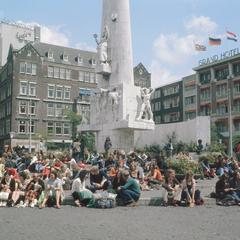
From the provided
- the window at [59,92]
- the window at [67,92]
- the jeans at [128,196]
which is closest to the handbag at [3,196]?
the jeans at [128,196]

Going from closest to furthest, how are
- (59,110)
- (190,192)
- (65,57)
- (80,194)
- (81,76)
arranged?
1. (80,194)
2. (190,192)
3. (59,110)
4. (65,57)
5. (81,76)

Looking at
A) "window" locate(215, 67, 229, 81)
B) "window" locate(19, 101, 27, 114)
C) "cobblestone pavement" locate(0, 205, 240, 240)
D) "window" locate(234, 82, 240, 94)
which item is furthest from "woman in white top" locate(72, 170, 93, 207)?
"window" locate(215, 67, 229, 81)

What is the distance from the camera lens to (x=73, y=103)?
7688 centimetres

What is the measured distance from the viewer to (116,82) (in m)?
29.0

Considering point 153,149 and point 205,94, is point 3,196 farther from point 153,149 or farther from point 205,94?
point 205,94

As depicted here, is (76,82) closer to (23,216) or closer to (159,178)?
(159,178)

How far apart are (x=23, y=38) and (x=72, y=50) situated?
928 centimetres

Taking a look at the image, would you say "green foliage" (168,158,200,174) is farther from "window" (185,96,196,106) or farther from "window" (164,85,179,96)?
"window" (164,85,179,96)

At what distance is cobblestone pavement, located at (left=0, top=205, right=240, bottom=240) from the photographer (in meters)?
8.75

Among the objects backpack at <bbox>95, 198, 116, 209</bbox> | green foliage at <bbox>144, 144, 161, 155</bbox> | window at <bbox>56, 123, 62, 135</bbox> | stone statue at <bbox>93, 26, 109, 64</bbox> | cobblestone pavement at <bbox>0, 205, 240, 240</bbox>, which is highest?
stone statue at <bbox>93, 26, 109, 64</bbox>

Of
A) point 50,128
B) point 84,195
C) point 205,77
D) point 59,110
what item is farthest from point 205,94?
point 84,195

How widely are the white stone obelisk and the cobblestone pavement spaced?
14.7 meters

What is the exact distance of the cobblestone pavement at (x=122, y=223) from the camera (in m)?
8.75

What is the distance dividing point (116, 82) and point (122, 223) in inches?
752
